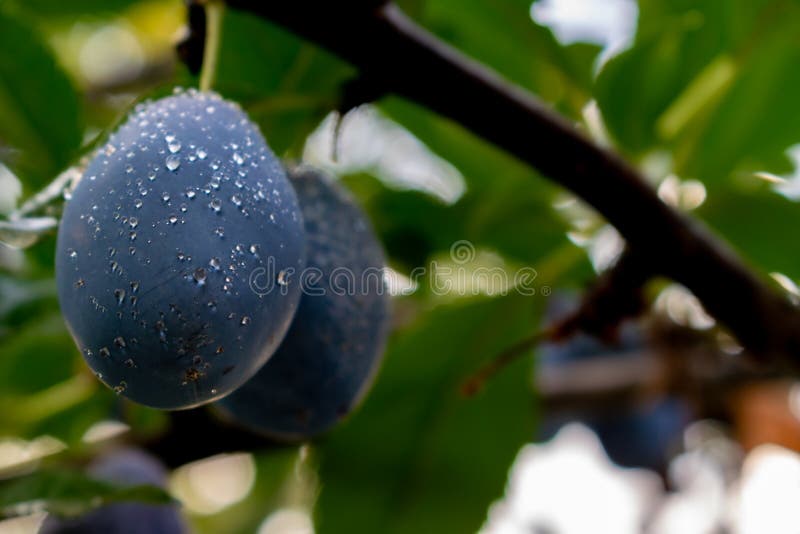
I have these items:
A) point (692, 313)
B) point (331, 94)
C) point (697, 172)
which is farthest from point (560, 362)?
point (331, 94)

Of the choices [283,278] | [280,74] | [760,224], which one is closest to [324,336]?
[283,278]

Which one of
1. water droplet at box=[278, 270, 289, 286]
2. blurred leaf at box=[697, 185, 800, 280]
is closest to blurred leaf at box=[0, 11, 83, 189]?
water droplet at box=[278, 270, 289, 286]

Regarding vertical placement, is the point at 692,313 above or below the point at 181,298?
below

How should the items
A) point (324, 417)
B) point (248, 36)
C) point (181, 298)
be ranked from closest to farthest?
point (181, 298) < point (324, 417) < point (248, 36)

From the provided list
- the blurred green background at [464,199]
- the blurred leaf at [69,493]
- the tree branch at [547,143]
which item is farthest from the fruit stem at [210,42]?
the blurred leaf at [69,493]

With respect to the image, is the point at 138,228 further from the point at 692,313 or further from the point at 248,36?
the point at 692,313

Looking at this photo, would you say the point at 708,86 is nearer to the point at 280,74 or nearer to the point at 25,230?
the point at 280,74
